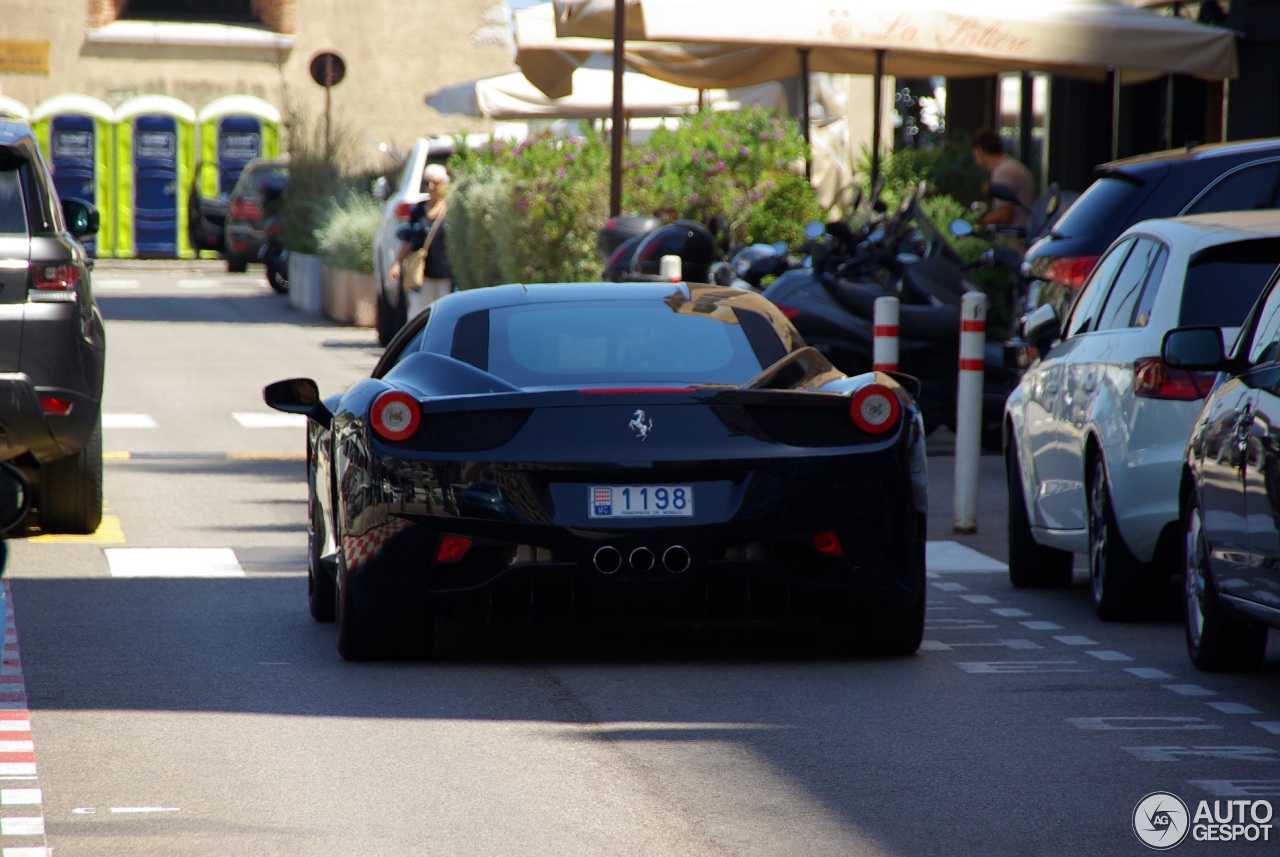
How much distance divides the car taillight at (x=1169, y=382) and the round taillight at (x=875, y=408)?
1348mm

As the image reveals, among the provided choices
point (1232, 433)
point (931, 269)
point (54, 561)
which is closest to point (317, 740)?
point (1232, 433)

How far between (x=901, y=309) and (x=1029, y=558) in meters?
5.56

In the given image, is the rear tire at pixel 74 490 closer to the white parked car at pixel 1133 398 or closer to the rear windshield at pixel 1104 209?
the white parked car at pixel 1133 398

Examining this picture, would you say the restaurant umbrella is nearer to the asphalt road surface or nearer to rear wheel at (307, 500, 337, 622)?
the asphalt road surface

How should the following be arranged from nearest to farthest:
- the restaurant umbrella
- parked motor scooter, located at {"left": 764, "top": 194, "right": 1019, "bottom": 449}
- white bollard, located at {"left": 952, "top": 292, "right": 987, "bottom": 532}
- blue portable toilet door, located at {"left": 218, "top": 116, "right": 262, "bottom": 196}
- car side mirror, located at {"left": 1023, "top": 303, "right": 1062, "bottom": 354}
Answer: car side mirror, located at {"left": 1023, "top": 303, "right": 1062, "bottom": 354} → white bollard, located at {"left": 952, "top": 292, "right": 987, "bottom": 532} → parked motor scooter, located at {"left": 764, "top": 194, "right": 1019, "bottom": 449} → the restaurant umbrella → blue portable toilet door, located at {"left": 218, "top": 116, "right": 262, "bottom": 196}

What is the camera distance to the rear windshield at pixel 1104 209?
12.9m

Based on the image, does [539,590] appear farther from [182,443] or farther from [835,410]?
[182,443]

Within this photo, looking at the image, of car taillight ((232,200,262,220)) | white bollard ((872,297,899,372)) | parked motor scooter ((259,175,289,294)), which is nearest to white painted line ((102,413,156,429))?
white bollard ((872,297,899,372))

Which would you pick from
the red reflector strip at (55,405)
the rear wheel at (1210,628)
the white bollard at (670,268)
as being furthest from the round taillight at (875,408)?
the white bollard at (670,268)

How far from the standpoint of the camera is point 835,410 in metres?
7.92

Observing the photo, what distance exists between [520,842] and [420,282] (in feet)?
60.1

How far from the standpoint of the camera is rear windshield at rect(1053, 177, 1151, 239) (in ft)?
42.2

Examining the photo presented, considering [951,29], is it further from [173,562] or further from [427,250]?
[173,562]

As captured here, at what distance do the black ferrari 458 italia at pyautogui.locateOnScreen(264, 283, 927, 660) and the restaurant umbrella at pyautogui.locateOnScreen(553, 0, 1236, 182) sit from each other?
37.6 feet
